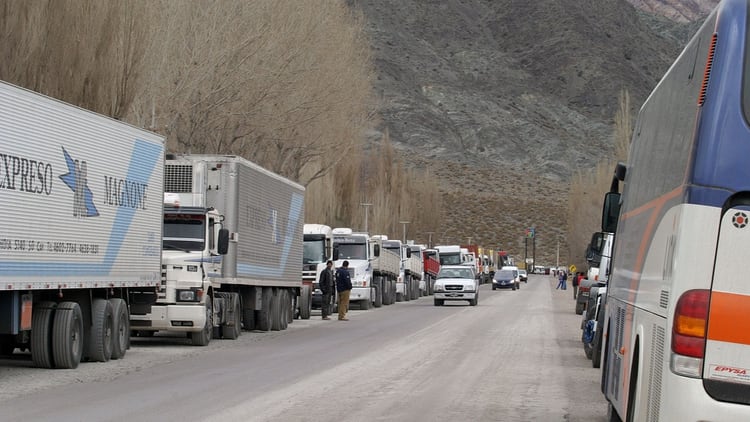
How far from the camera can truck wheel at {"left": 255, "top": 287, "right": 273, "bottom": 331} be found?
29.0m

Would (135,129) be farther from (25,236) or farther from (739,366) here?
(739,366)

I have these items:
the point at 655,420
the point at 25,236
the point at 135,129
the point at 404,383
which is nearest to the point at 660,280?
the point at 655,420

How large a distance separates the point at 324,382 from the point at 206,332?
7.96 metres

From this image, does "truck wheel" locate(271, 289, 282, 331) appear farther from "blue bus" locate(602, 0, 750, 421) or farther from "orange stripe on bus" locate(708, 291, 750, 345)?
"orange stripe on bus" locate(708, 291, 750, 345)

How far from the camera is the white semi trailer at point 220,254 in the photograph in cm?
2283

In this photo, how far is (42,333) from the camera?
58.0 feet

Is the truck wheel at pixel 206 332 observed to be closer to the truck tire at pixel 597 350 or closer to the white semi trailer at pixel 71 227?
the white semi trailer at pixel 71 227

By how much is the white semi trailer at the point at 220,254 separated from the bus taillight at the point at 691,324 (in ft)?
54.0

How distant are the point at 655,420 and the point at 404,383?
917 cm

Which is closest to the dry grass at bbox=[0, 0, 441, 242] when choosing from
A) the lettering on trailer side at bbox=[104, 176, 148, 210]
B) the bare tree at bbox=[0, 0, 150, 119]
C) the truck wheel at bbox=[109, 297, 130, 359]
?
the bare tree at bbox=[0, 0, 150, 119]

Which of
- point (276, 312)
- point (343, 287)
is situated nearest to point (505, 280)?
point (343, 287)

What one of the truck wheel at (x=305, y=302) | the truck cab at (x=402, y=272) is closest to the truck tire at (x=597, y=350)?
the truck wheel at (x=305, y=302)

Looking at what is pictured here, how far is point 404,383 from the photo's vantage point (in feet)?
53.3

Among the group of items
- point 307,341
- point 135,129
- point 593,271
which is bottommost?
point 307,341
